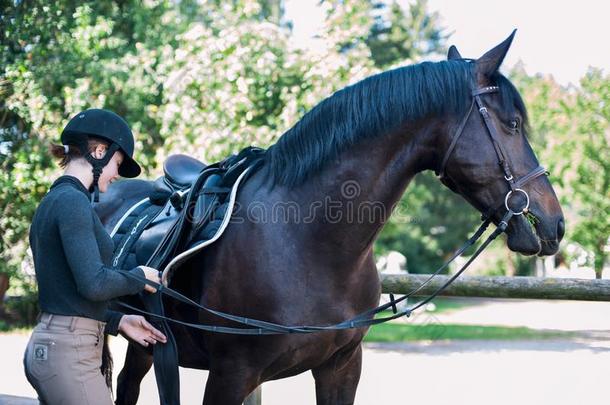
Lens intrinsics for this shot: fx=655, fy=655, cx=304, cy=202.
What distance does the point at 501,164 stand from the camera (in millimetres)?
2703

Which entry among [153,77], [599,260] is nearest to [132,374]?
[153,77]

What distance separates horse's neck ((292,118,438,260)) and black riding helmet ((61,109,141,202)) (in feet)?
2.95

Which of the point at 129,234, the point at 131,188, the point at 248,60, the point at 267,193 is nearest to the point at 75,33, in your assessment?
the point at 248,60

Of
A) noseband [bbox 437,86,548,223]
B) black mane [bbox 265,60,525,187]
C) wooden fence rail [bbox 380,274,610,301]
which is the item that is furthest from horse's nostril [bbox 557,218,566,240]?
wooden fence rail [bbox 380,274,610,301]

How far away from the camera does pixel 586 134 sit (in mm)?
12922

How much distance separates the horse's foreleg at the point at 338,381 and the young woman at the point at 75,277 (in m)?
1.11

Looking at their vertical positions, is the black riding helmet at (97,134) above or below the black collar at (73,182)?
above

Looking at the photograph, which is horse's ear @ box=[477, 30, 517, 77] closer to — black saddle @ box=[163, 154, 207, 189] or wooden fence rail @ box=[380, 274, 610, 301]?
black saddle @ box=[163, 154, 207, 189]

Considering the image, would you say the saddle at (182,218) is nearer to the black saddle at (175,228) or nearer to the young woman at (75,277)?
the black saddle at (175,228)

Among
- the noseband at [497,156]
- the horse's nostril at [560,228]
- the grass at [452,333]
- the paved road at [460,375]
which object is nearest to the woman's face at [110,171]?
the noseband at [497,156]

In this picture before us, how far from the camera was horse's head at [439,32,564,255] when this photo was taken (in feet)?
8.83

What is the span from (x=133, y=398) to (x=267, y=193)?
1916 mm

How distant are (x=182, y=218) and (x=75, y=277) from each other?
93 centimetres

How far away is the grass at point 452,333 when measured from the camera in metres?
13.1
